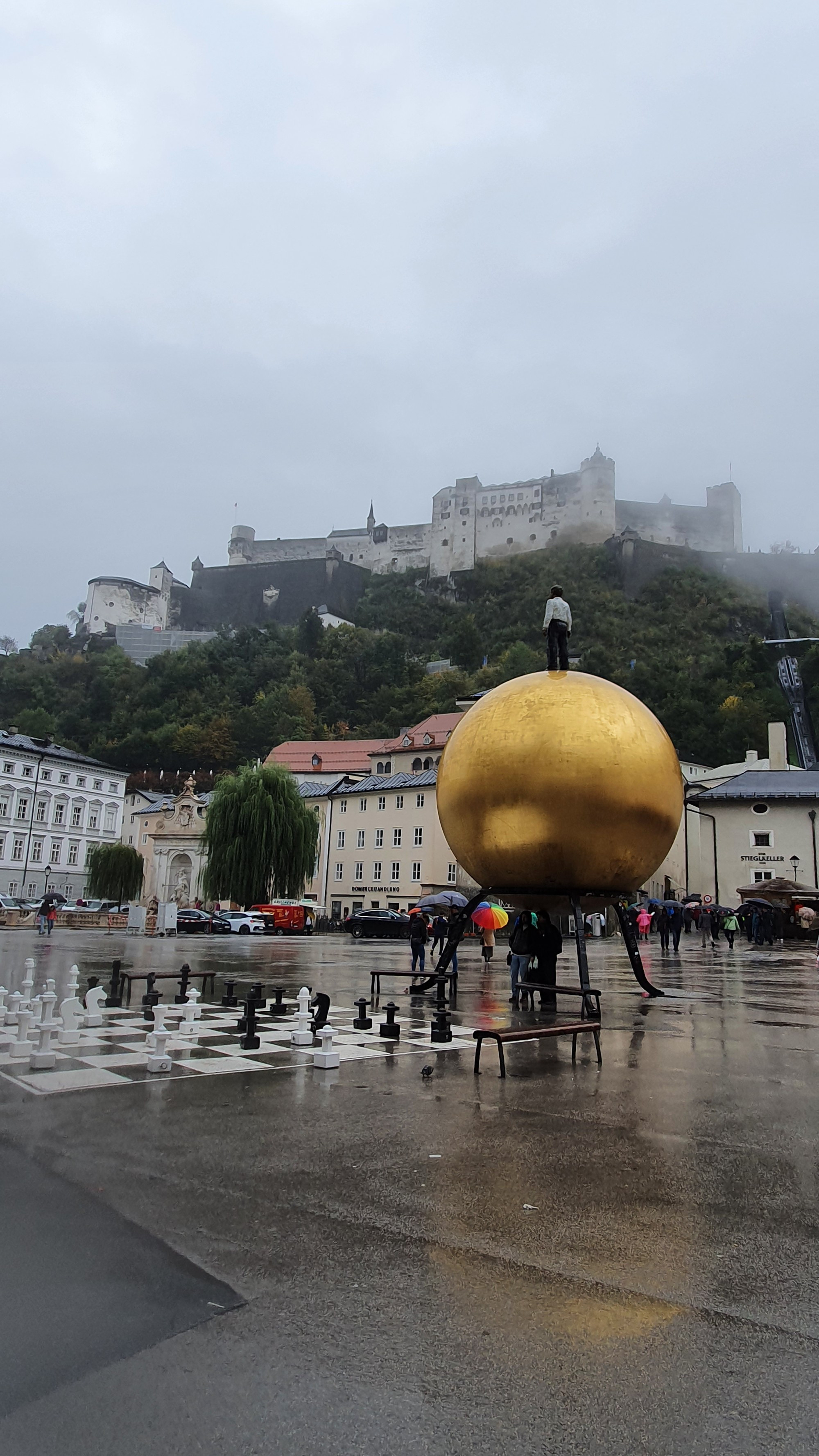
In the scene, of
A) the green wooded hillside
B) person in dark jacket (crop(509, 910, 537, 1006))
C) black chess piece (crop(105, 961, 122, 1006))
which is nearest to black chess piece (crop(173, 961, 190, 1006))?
black chess piece (crop(105, 961, 122, 1006))

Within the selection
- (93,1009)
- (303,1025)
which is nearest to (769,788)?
(303,1025)

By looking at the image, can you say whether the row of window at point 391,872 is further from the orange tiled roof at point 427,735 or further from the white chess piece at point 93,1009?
the white chess piece at point 93,1009

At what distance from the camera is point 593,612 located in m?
124

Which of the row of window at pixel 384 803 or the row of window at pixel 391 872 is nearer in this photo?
the row of window at pixel 391 872

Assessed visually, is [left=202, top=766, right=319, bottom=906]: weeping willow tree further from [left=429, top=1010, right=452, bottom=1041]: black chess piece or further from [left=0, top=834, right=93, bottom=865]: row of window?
[left=429, top=1010, right=452, bottom=1041]: black chess piece

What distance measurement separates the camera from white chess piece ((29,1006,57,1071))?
28.1ft

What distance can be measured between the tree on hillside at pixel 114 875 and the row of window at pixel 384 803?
53.6 feet

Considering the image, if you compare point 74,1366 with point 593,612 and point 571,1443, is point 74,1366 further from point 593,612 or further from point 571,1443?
point 593,612

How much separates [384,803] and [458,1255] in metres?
61.0

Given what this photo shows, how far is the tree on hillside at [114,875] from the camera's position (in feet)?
229

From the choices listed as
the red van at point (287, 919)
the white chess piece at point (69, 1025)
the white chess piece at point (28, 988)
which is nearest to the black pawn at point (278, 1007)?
the white chess piece at point (69, 1025)

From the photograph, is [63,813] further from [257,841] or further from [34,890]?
[257,841]

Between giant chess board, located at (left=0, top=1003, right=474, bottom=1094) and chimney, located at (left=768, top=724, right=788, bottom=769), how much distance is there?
5827cm

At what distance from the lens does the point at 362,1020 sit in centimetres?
1182
